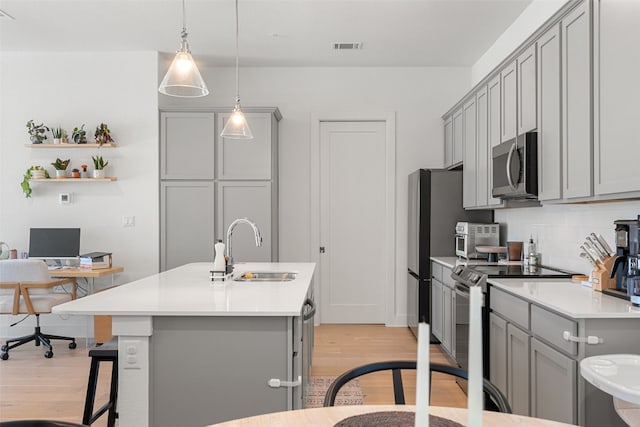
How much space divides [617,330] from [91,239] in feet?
15.3

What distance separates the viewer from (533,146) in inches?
120

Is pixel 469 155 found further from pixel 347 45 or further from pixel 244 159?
pixel 244 159

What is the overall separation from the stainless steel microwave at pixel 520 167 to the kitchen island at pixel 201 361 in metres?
1.86

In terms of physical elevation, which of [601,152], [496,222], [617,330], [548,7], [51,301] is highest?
[548,7]

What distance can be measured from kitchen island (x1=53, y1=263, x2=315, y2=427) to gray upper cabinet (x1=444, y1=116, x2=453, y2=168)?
3478 mm

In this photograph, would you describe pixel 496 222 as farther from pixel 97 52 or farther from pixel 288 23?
pixel 97 52

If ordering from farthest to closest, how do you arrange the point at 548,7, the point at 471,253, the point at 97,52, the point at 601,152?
the point at 97,52 < the point at 471,253 < the point at 548,7 < the point at 601,152

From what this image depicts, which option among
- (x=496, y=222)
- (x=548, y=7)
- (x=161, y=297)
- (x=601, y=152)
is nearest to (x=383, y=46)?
(x=548, y=7)

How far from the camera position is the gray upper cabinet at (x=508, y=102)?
335cm

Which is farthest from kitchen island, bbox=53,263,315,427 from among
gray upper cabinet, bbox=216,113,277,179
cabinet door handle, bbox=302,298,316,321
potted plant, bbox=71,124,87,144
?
potted plant, bbox=71,124,87,144

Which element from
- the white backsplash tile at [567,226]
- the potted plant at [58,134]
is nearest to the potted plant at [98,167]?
the potted plant at [58,134]

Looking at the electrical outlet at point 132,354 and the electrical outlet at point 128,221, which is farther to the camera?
the electrical outlet at point 128,221

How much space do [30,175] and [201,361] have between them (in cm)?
384

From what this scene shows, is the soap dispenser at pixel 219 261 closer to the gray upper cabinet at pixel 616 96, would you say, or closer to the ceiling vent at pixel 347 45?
the gray upper cabinet at pixel 616 96
